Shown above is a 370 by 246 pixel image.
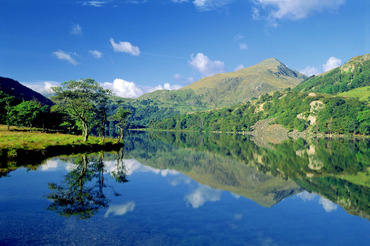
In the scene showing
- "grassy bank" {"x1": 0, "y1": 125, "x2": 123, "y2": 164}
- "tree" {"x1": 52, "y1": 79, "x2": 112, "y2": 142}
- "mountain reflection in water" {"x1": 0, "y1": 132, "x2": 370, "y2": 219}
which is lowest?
"mountain reflection in water" {"x1": 0, "y1": 132, "x2": 370, "y2": 219}

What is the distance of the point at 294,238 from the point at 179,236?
8051mm

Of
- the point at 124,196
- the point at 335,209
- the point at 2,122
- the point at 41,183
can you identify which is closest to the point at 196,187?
the point at 124,196

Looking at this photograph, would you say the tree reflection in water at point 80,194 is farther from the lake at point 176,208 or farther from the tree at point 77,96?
the tree at point 77,96

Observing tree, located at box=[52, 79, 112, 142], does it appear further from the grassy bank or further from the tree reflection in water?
the tree reflection in water

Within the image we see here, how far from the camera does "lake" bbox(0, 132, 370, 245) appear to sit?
16.6 m

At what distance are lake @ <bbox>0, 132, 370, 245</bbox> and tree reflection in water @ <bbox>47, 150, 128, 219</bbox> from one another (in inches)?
3.3

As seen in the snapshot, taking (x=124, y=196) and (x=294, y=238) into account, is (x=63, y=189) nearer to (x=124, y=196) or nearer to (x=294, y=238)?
(x=124, y=196)

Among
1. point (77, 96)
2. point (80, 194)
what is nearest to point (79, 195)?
point (80, 194)

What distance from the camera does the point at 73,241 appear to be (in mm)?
15172

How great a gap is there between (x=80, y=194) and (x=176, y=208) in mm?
9851

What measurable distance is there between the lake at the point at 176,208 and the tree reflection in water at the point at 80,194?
83 mm

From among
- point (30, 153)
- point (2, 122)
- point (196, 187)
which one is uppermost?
point (2, 122)

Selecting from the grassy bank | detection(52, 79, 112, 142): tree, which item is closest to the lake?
the grassy bank

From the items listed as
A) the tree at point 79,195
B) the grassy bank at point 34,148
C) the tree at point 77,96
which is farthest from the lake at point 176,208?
the tree at point 77,96
